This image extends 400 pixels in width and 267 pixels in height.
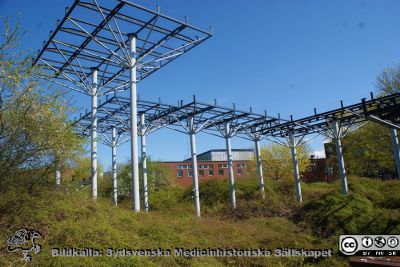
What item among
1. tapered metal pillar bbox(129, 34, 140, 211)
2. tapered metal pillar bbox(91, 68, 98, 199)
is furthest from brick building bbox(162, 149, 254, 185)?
tapered metal pillar bbox(129, 34, 140, 211)

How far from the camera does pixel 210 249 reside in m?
9.39

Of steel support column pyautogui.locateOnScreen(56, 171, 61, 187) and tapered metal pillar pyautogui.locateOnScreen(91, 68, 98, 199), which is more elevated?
tapered metal pillar pyautogui.locateOnScreen(91, 68, 98, 199)

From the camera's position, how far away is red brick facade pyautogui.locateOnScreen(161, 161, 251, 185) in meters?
51.7

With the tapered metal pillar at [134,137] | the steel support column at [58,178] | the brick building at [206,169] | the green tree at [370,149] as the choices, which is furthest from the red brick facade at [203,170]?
the steel support column at [58,178]

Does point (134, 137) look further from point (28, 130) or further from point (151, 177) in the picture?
point (151, 177)

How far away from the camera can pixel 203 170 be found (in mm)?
53188

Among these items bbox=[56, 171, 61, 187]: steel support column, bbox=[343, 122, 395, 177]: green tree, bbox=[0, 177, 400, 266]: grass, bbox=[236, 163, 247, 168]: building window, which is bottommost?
bbox=[0, 177, 400, 266]: grass

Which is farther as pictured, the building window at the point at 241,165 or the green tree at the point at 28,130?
the building window at the point at 241,165

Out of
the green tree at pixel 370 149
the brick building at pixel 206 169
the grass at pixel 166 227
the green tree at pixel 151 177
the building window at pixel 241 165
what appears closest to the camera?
the grass at pixel 166 227

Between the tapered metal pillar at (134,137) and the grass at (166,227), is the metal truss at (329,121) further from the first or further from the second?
the tapered metal pillar at (134,137)

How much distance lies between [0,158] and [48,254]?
285 centimetres

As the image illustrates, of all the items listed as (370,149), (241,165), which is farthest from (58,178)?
(241,165)

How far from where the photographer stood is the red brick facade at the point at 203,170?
2035 inches

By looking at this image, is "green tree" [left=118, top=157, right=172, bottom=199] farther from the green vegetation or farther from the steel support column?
the steel support column
